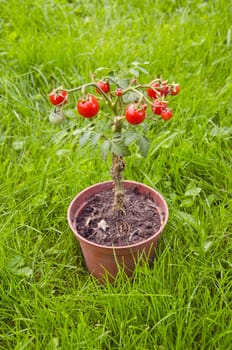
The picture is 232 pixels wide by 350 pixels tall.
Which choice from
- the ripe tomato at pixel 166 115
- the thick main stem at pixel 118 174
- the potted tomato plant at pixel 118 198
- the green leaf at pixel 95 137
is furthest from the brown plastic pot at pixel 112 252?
the ripe tomato at pixel 166 115

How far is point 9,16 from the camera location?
351 cm

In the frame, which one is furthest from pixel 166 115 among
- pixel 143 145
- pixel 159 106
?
pixel 143 145

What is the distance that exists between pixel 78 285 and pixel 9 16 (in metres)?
2.26

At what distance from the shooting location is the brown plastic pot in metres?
1.82

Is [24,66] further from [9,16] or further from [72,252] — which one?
[72,252]

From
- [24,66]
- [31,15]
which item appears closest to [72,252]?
[24,66]

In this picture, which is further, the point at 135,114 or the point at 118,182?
the point at 118,182

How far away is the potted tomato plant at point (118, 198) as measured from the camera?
1.58 m

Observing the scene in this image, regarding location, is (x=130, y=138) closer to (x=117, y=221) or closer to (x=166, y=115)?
(x=166, y=115)

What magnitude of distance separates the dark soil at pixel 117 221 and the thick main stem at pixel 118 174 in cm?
4

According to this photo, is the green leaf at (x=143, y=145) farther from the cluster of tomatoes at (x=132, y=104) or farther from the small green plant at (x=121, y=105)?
the cluster of tomatoes at (x=132, y=104)

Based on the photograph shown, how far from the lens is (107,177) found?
2.31 m

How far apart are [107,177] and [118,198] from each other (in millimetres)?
389

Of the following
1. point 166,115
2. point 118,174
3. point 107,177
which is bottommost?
point 107,177
